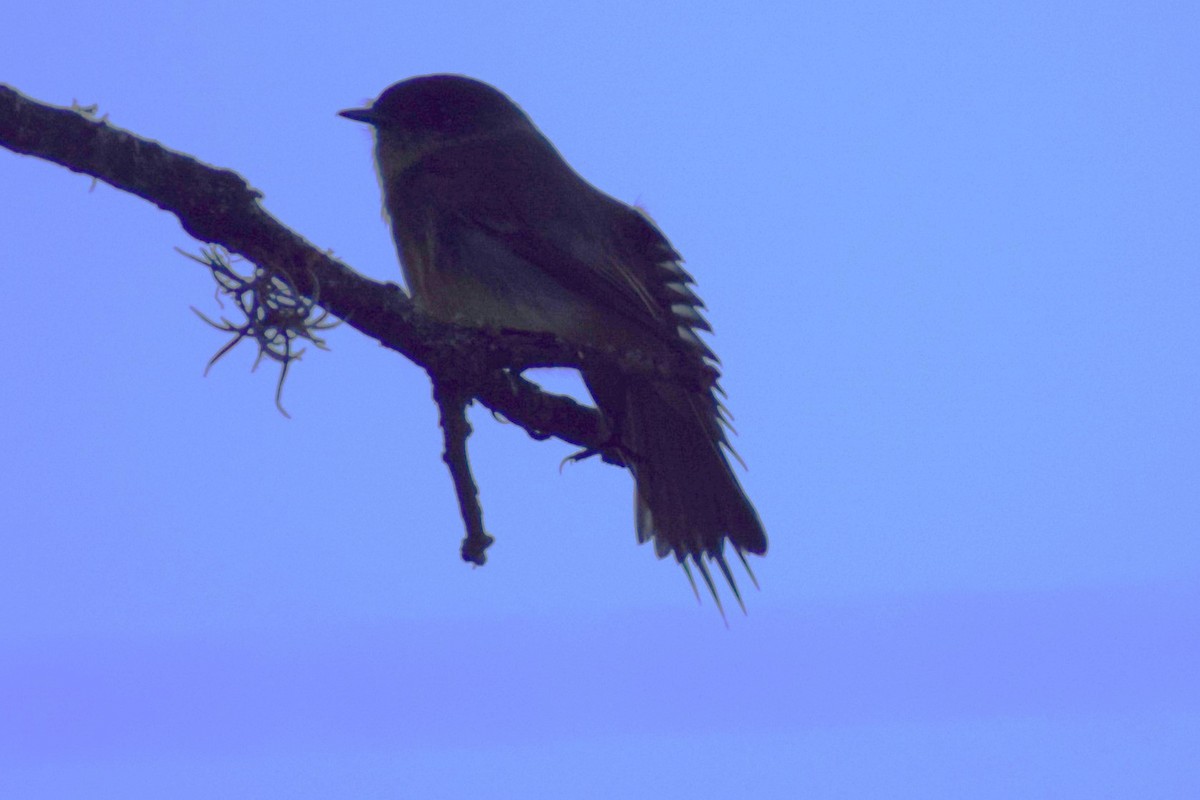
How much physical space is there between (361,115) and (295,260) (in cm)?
260

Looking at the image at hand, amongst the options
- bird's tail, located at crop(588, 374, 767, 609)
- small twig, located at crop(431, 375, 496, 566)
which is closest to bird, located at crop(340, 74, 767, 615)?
bird's tail, located at crop(588, 374, 767, 609)

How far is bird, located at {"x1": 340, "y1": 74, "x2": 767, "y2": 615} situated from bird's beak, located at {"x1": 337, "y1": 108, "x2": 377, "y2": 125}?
38 cm

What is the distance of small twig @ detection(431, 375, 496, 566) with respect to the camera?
2.93 m

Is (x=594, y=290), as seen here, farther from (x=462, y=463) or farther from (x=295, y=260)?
(x=295, y=260)

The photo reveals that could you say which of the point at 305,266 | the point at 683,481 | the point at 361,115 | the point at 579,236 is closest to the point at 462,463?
the point at 305,266

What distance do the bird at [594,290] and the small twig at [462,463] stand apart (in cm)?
73

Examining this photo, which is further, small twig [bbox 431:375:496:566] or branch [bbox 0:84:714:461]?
small twig [bbox 431:375:496:566]

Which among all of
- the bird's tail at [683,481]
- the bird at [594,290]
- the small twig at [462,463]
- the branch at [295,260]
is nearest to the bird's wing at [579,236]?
the bird at [594,290]

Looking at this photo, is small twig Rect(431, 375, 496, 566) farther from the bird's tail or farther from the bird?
the bird's tail

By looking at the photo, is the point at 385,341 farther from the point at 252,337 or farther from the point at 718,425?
the point at 718,425

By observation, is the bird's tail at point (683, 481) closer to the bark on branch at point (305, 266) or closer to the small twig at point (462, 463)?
the bark on branch at point (305, 266)

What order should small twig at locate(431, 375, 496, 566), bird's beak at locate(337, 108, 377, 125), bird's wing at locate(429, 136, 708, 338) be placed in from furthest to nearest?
bird's beak at locate(337, 108, 377, 125), bird's wing at locate(429, 136, 708, 338), small twig at locate(431, 375, 496, 566)

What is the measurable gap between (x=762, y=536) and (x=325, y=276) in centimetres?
174

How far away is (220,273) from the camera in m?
3.21
